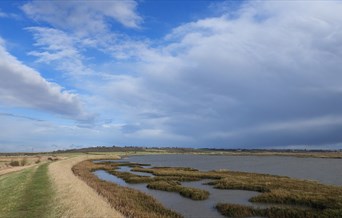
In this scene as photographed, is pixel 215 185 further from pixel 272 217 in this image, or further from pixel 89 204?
pixel 89 204

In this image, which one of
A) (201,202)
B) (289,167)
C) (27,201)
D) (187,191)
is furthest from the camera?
(289,167)

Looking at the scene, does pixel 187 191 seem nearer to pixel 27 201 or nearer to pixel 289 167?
pixel 27 201

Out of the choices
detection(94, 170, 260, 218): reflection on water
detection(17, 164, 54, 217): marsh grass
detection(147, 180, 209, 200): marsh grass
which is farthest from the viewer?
detection(147, 180, 209, 200): marsh grass

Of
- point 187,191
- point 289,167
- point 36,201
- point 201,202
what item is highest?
point 289,167

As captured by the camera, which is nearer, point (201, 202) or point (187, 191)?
point (201, 202)

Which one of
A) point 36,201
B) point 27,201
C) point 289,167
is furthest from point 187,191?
point 289,167

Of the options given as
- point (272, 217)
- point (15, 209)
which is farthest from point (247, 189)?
point (15, 209)

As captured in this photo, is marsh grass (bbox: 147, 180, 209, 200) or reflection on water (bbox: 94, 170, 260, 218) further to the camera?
marsh grass (bbox: 147, 180, 209, 200)

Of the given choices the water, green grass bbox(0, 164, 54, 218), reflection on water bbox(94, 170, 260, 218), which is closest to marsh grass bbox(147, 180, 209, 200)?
reflection on water bbox(94, 170, 260, 218)

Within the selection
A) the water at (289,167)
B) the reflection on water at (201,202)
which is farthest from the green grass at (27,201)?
the water at (289,167)

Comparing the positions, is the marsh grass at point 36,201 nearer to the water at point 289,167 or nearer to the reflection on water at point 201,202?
the reflection on water at point 201,202

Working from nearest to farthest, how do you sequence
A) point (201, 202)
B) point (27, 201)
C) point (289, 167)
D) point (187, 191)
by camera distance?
point (27, 201) < point (201, 202) < point (187, 191) < point (289, 167)

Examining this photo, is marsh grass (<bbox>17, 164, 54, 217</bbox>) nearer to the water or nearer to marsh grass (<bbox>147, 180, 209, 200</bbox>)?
marsh grass (<bbox>147, 180, 209, 200</bbox>)

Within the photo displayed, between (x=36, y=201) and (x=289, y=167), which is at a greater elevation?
(x=289, y=167)
